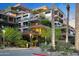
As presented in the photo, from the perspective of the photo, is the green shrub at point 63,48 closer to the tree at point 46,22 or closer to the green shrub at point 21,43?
the tree at point 46,22

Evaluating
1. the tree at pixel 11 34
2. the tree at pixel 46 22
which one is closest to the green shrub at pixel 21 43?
the tree at pixel 11 34

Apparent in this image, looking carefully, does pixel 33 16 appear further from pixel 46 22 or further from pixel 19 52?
pixel 19 52

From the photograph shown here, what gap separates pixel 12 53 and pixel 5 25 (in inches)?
15.4

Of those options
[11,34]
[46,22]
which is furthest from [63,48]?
[11,34]

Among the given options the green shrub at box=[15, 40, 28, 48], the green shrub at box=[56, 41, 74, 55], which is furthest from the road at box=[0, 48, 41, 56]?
the green shrub at box=[56, 41, 74, 55]

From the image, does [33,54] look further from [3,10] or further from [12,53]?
[3,10]

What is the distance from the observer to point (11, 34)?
6.30 metres

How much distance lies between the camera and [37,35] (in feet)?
20.9

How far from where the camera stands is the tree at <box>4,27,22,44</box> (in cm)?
629

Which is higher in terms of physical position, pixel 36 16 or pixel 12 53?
pixel 36 16

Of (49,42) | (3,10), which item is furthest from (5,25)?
(49,42)

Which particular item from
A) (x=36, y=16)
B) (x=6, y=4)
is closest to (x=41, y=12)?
(x=36, y=16)

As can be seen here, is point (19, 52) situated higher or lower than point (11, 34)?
lower

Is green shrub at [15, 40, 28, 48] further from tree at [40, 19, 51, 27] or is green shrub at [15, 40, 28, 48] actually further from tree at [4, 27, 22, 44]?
tree at [40, 19, 51, 27]
